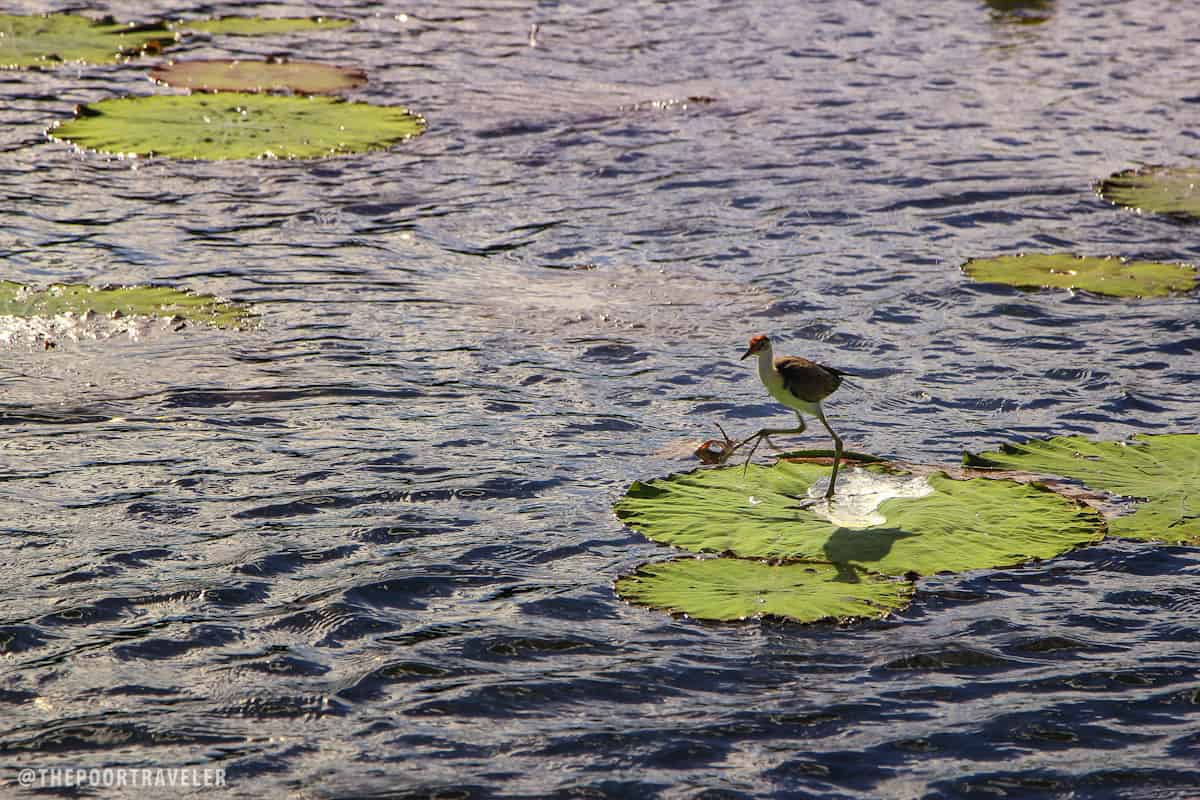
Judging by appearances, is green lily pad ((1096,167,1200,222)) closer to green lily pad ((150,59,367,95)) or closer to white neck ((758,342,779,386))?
white neck ((758,342,779,386))

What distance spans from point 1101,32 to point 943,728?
1673 cm

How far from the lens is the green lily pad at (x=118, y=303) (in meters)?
10.7

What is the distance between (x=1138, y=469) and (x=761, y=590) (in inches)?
102

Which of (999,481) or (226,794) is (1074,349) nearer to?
(999,481)

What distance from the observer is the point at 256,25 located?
19562 mm

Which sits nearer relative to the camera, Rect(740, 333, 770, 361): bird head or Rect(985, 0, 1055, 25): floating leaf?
Rect(740, 333, 770, 361): bird head

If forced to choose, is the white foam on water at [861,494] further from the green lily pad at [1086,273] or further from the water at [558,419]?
the green lily pad at [1086,273]

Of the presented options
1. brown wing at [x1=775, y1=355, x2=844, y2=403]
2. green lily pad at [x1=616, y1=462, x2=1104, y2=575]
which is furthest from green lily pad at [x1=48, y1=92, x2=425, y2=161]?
brown wing at [x1=775, y1=355, x2=844, y2=403]

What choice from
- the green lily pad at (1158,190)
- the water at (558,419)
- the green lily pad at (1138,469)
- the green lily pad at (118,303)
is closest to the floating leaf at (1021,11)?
the water at (558,419)

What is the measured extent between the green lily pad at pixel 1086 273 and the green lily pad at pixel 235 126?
607cm

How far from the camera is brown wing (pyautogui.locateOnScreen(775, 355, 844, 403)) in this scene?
25.9 ft

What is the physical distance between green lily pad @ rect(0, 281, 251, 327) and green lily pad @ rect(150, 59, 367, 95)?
18.4 feet

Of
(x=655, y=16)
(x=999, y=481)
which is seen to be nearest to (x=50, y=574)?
(x=999, y=481)

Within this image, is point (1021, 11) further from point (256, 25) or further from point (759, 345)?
point (759, 345)
